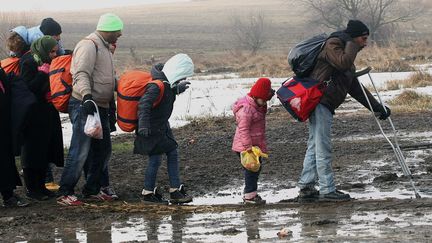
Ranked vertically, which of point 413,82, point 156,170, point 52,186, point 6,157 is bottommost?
point 413,82

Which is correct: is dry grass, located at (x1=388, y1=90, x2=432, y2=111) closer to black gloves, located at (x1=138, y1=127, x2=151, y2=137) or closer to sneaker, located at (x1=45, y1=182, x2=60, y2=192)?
sneaker, located at (x1=45, y1=182, x2=60, y2=192)

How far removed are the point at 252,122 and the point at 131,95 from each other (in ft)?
4.25

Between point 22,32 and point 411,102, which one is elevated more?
point 22,32

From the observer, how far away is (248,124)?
348 inches

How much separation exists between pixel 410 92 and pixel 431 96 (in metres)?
0.49

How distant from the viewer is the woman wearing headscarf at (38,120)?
30.9 ft

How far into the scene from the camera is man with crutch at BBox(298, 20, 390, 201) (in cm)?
862

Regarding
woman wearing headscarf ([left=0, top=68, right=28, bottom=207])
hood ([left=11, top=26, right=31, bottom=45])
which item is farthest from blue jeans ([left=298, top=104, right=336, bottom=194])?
hood ([left=11, top=26, right=31, bottom=45])

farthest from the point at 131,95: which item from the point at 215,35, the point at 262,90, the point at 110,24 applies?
the point at 215,35

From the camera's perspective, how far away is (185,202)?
364 inches

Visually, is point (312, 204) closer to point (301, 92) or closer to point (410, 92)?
point (301, 92)

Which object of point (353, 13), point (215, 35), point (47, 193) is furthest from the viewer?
point (215, 35)

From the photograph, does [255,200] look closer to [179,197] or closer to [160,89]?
[179,197]

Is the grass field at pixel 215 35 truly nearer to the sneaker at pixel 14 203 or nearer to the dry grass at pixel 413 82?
the dry grass at pixel 413 82
